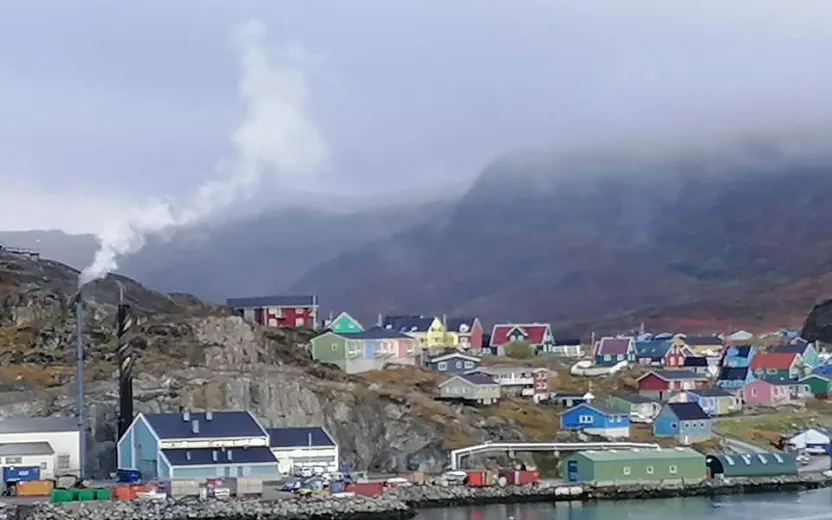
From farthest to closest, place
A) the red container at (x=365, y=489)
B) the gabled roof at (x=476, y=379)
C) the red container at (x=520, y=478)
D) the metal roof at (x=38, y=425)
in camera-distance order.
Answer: the gabled roof at (x=476, y=379) < the red container at (x=520, y=478) < the metal roof at (x=38, y=425) < the red container at (x=365, y=489)

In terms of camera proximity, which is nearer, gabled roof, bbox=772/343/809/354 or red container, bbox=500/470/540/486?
red container, bbox=500/470/540/486

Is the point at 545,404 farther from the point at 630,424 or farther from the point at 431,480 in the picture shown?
the point at 431,480

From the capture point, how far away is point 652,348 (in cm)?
6178

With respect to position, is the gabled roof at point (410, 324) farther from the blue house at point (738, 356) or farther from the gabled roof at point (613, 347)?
the blue house at point (738, 356)

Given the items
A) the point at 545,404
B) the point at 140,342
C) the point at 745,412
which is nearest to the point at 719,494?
the point at 545,404

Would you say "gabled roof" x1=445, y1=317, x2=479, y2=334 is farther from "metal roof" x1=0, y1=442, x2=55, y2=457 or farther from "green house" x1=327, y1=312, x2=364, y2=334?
"metal roof" x1=0, y1=442, x2=55, y2=457

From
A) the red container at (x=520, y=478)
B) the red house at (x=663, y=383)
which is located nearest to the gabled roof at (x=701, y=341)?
the red house at (x=663, y=383)

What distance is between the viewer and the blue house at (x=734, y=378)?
53719 mm

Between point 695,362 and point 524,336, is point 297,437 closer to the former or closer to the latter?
point 695,362

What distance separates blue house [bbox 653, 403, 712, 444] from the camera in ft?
139

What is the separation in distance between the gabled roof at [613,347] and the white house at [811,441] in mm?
17363

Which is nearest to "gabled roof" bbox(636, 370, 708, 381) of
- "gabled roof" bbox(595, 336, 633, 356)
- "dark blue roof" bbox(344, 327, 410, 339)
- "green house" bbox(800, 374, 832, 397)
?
"green house" bbox(800, 374, 832, 397)

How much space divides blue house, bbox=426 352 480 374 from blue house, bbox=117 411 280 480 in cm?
1785

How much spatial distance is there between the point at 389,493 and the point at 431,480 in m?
2.53
